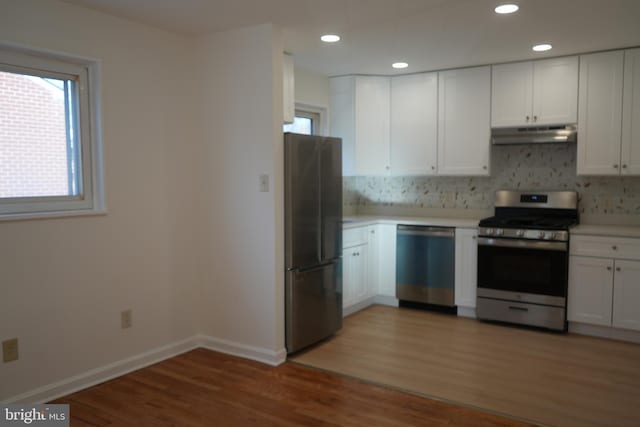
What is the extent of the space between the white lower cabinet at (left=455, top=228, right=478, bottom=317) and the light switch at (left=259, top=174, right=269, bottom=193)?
201 centimetres

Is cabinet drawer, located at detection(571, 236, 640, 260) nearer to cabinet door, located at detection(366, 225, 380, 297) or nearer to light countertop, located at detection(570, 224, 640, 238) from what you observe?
light countertop, located at detection(570, 224, 640, 238)

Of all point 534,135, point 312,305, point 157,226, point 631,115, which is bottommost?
point 312,305

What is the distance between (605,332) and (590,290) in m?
0.37

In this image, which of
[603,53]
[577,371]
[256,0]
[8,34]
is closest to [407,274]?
[577,371]

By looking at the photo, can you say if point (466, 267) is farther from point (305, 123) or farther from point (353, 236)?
point (305, 123)

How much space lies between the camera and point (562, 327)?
4.07 m

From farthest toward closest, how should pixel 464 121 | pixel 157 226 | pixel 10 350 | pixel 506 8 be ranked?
pixel 464 121
pixel 157 226
pixel 506 8
pixel 10 350

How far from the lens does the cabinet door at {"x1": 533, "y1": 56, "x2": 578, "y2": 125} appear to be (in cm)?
421

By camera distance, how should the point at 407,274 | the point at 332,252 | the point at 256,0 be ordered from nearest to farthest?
the point at 256,0 < the point at 332,252 < the point at 407,274

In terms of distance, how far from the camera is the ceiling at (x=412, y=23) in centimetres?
295

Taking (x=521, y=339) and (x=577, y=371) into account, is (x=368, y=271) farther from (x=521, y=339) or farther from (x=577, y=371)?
(x=577, y=371)

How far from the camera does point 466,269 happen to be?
14.9 feet

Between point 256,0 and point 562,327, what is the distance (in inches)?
136

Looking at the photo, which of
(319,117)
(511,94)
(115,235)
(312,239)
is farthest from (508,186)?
(115,235)
